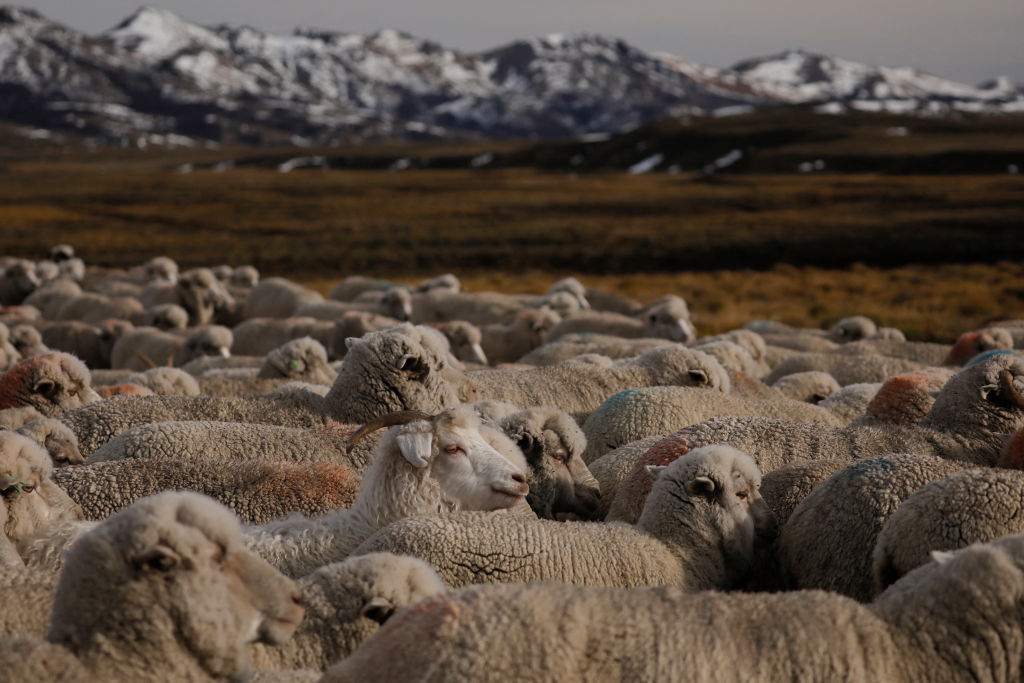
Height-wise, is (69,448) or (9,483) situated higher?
(9,483)

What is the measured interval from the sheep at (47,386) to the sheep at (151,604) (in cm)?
478

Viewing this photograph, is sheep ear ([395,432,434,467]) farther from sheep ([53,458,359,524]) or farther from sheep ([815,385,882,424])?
sheep ([815,385,882,424])

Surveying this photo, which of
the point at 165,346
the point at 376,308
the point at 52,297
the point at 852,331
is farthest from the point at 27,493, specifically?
the point at 52,297

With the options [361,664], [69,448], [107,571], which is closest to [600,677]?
[361,664]

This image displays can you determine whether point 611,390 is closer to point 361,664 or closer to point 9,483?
A: point 9,483

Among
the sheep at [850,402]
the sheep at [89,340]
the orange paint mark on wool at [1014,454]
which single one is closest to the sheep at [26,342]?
the sheep at [89,340]

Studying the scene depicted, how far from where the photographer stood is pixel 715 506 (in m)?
4.93

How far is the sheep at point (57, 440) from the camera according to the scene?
609 centimetres

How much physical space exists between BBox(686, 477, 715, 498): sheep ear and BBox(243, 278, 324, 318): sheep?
13.0 metres

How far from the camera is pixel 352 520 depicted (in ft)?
A: 16.1

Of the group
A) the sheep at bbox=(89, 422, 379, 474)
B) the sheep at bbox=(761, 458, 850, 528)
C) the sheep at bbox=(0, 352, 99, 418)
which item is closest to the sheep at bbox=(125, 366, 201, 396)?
the sheep at bbox=(0, 352, 99, 418)

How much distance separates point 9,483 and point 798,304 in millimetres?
22221

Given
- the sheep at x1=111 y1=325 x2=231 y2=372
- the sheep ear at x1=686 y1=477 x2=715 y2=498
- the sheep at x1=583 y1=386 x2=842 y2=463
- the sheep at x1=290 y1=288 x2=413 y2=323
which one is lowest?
the sheep at x1=290 y1=288 x2=413 y2=323

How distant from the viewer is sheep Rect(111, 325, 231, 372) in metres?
12.5
